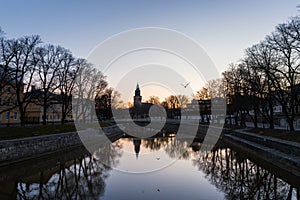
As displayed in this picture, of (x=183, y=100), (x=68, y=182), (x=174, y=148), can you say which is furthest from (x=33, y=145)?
(x=183, y=100)

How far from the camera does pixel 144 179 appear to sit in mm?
17672

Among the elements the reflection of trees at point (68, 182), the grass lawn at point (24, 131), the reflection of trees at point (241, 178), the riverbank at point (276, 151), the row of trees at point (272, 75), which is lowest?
the reflection of trees at point (241, 178)

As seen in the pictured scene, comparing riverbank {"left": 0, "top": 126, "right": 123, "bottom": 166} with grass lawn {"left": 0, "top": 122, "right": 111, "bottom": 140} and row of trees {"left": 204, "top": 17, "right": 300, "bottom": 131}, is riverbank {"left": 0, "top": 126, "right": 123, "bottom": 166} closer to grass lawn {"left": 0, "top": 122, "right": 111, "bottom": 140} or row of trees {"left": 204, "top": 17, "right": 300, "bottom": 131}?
grass lawn {"left": 0, "top": 122, "right": 111, "bottom": 140}

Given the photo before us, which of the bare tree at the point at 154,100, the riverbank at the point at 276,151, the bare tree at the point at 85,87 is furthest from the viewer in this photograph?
the bare tree at the point at 154,100

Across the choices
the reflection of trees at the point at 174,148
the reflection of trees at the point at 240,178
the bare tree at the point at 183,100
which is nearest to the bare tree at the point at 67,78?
the reflection of trees at the point at 174,148

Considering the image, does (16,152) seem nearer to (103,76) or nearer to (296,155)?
(296,155)

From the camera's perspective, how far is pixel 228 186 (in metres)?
16.2

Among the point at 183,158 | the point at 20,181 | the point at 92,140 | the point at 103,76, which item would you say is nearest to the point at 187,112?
the point at 103,76

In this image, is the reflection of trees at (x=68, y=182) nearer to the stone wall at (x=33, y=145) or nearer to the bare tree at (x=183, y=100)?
the stone wall at (x=33, y=145)

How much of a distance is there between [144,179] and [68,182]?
16.4 ft

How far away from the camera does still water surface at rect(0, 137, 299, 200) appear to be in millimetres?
14188

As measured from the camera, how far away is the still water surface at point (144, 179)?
14188 millimetres

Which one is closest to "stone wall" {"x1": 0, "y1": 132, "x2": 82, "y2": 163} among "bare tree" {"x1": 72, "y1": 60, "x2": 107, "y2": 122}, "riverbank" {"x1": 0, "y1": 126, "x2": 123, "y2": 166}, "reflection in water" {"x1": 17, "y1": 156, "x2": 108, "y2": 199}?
"riverbank" {"x1": 0, "y1": 126, "x2": 123, "y2": 166}

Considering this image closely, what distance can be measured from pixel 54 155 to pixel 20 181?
430 inches
